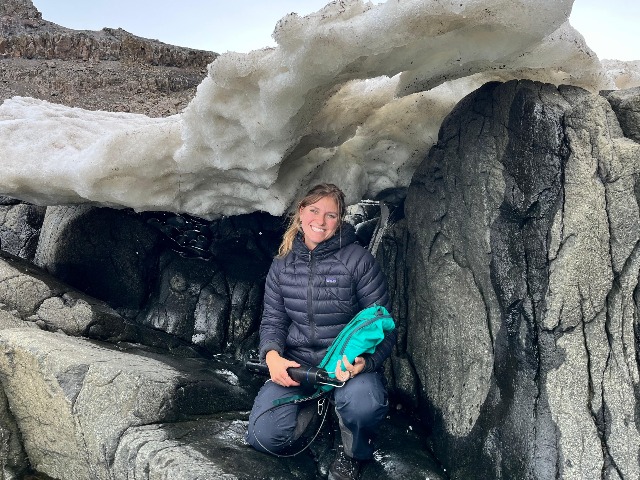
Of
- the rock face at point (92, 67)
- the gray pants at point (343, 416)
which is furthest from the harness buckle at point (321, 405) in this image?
the rock face at point (92, 67)

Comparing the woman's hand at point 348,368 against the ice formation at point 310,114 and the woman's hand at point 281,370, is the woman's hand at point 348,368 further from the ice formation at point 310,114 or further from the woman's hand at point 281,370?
the ice formation at point 310,114

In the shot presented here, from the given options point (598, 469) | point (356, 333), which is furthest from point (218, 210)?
point (598, 469)

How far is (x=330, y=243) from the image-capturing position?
3.77 meters

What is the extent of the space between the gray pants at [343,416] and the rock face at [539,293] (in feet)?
2.38

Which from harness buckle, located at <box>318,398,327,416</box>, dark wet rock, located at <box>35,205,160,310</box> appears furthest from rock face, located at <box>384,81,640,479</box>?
dark wet rock, located at <box>35,205,160,310</box>

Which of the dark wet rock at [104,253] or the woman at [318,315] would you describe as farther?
the dark wet rock at [104,253]

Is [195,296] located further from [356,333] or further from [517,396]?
[517,396]

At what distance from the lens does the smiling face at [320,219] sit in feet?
12.3

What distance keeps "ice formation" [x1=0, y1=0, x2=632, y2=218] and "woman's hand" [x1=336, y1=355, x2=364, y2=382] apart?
1.50 meters

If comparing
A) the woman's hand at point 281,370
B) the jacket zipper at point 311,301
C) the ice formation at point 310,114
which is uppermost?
the ice formation at point 310,114

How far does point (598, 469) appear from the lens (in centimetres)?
316

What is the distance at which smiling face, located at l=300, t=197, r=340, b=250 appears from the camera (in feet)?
12.3

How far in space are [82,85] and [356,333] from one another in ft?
29.1

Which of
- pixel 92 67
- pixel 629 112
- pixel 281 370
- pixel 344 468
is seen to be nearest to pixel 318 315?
pixel 281 370
